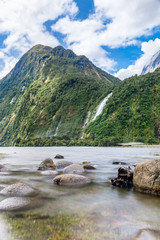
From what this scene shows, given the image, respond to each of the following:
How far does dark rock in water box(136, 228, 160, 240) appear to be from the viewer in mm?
4555

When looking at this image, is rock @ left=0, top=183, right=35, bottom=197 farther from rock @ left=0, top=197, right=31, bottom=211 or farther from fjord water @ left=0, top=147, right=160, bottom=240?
rock @ left=0, top=197, right=31, bottom=211

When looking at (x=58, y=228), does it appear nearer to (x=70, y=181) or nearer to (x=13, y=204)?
(x=13, y=204)

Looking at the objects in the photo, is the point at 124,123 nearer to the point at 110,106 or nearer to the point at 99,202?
the point at 110,106

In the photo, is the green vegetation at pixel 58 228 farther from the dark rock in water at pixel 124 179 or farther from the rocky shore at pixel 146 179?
the dark rock in water at pixel 124 179

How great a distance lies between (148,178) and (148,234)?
14.6 feet

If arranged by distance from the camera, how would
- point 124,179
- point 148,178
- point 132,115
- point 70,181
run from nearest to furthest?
1. point 148,178
2. point 124,179
3. point 70,181
4. point 132,115

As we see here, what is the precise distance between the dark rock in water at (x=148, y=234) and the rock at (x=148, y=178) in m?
3.83

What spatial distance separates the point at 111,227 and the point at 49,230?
164 centimetres

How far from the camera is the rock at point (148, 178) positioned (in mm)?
8602

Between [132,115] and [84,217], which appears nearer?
[84,217]

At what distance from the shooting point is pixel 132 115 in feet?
407

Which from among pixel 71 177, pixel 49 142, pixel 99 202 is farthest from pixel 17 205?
pixel 49 142

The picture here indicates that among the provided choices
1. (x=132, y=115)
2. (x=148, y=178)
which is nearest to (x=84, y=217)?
(x=148, y=178)

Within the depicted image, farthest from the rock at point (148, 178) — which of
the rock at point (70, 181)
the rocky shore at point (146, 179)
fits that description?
the rock at point (70, 181)
